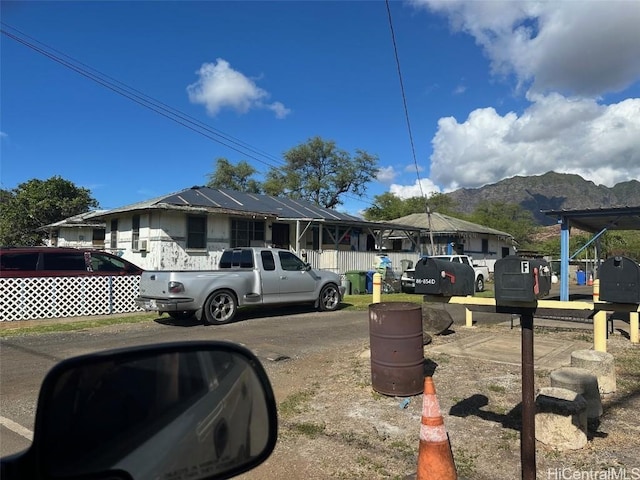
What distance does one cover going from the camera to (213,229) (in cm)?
1894

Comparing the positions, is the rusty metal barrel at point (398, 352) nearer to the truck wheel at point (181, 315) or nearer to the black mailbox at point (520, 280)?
the black mailbox at point (520, 280)

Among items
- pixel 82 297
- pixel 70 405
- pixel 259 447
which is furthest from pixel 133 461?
pixel 82 297

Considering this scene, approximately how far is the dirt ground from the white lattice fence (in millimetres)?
8330

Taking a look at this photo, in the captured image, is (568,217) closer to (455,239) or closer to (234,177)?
(455,239)

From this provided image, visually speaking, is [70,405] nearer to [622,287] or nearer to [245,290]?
[622,287]

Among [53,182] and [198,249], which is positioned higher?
[53,182]

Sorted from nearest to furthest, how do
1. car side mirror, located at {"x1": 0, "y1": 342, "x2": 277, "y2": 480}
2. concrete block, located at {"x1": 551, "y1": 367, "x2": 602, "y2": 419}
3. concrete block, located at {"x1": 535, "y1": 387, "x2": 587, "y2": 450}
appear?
1. car side mirror, located at {"x1": 0, "y1": 342, "x2": 277, "y2": 480}
2. concrete block, located at {"x1": 535, "y1": 387, "x2": 587, "y2": 450}
3. concrete block, located at {"x1": 551, "y1": 367, "x2": 602, "y2": 419}

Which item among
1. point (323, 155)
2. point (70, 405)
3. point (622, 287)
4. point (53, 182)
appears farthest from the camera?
point (323, 155)

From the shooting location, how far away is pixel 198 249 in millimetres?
18406

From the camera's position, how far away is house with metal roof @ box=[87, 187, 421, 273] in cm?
1755

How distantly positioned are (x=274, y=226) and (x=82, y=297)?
9.86m

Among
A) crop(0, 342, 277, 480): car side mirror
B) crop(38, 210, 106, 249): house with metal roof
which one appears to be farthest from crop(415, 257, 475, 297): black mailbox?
crop(38, 210, 106, 249): house with metal roof

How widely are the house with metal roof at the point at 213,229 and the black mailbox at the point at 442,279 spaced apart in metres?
13.7

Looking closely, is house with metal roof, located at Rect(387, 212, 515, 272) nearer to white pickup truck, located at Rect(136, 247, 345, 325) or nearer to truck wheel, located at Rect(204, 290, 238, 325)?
white pickup truck, located at Rect(136, 247, 345, 325)
